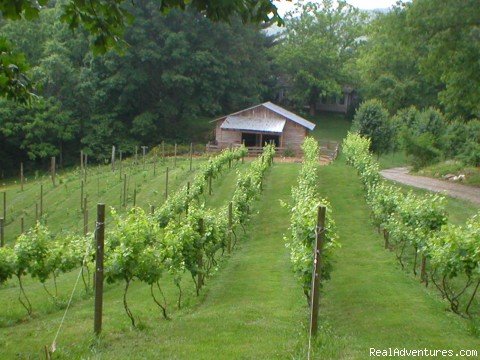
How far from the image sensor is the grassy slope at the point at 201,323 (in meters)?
7.43

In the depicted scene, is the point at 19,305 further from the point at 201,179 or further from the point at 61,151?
the point at 61,151

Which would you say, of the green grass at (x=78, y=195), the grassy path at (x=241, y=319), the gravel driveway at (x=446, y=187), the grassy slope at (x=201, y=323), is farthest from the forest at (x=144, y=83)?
the grassy slope at (x=201, y=323)

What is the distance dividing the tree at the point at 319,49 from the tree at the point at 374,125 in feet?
58.4

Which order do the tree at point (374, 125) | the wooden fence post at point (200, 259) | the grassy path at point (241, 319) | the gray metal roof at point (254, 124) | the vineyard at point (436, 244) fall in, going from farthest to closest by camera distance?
the gray metal roof at point (254, 124) → the tree at point (374, 125) → the wooden fence post at point (200, 259) → the vineyard at point (436, 244) → the grassy path at point (241, 319)

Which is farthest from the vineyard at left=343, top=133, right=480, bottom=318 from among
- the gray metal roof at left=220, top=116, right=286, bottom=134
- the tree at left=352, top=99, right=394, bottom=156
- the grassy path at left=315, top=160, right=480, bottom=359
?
the gray metal roof at left=220, top=116, right=286, bottom=134

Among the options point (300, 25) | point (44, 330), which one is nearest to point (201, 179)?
point (44, 330)

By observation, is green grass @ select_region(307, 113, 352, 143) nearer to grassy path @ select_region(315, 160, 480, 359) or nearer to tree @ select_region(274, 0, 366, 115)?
tree @ select_region(274, 0, 366, 115)

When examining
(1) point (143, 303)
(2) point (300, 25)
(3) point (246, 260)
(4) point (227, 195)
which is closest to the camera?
(1) point (143, 303)

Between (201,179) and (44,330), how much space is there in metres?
13.7

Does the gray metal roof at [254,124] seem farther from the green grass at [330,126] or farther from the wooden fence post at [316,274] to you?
the wooden fence post at [316,274]

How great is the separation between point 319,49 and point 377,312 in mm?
56410

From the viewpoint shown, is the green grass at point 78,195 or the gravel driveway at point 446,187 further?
the gravel driveway at point 446,187

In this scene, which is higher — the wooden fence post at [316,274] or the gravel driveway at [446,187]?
the wooden fence post at [316,274]

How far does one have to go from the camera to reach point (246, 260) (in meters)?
15.0
